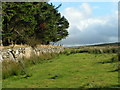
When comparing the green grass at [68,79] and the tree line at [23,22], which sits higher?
the tree line at [23,22]

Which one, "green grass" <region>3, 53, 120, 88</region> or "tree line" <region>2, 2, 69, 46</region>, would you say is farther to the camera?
"tree line" <region>2, 2, 69, 46</region>

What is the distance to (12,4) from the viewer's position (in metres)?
16.7

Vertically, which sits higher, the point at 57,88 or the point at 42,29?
the point at 42,29

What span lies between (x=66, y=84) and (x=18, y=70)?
10.9ft

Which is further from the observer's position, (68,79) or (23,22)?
(23,22)

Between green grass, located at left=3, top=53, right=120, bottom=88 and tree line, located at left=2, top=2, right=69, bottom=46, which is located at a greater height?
tree line, located at left=2, top=2, right=69, bottom=46

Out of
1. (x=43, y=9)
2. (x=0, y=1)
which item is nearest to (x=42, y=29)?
(x=43, y=9)

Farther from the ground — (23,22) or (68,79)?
(23,22)

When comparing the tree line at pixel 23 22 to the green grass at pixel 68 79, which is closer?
the green grass at pixel 68 79

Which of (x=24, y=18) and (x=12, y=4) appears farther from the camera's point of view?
(x=24, y=18)

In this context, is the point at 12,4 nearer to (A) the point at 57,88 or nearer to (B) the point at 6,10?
(B) the point at 6,10

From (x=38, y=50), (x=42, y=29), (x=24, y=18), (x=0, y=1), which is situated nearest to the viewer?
(x=0, y=1)

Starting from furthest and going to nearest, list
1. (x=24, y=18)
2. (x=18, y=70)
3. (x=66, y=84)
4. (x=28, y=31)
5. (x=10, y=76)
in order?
(x=28, y=31) → (x=24, y=18) → (x=18, y=70) → (x=10, y=76) → (x=66, y=84)

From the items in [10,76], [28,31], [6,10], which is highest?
[6,10]
